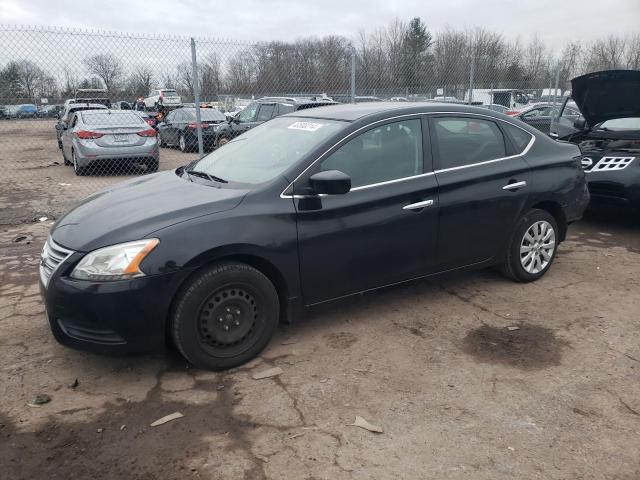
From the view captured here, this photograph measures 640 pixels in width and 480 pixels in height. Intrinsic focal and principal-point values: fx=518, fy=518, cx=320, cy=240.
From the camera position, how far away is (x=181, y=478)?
246cm

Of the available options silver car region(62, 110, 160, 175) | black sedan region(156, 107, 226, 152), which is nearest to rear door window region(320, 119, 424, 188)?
silver car region(62, 110, 160, 175)

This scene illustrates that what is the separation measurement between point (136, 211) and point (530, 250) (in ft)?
11.4

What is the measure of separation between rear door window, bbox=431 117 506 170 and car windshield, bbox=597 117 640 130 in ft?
11.2

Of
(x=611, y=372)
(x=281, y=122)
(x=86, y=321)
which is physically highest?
(x=281, y=122)

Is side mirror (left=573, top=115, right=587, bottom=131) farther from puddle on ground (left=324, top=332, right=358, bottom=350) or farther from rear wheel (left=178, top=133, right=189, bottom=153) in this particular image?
rear wheel (left=178, top=133, right=189, bottom=153)

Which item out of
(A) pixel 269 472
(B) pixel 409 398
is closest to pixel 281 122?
(B) pixel 409 398

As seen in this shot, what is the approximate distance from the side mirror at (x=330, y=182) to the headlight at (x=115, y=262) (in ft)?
3.54

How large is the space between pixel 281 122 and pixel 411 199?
138 cm

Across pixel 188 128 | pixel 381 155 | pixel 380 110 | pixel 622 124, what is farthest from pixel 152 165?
pixel 622 124

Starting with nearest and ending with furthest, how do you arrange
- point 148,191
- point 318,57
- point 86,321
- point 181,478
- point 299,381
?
1. point 181,478
2. point 86,321
3. point 299,381
4. point 148,191
5. point 318,57

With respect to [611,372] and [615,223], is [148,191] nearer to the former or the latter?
[611,372]

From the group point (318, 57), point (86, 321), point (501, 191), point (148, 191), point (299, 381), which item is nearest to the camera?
point (86, 321)

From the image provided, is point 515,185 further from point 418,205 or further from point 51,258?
point 51,258

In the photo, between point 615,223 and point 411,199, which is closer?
point 411,199
